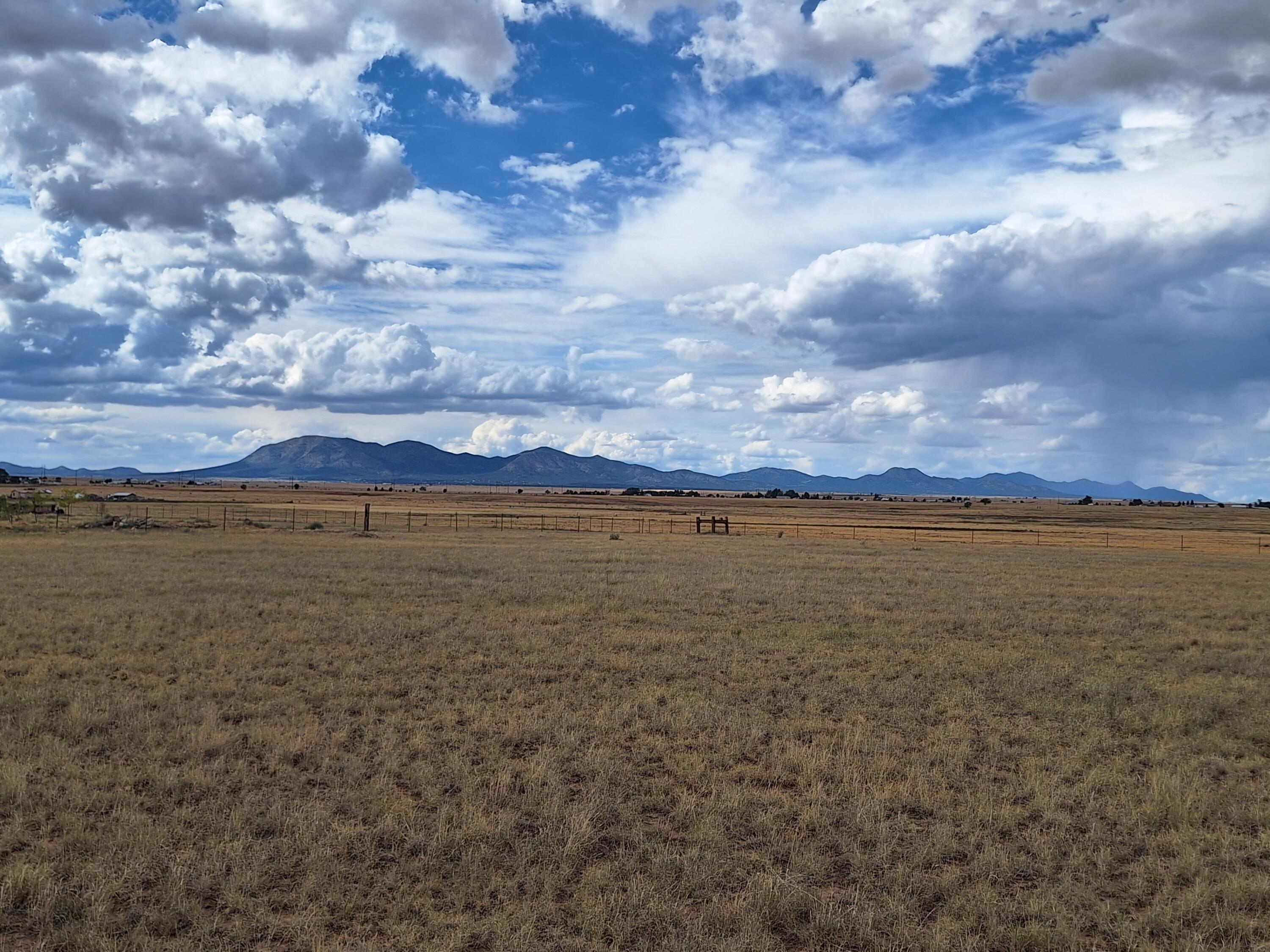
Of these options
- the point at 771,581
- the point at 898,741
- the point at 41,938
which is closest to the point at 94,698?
the point at 41,938

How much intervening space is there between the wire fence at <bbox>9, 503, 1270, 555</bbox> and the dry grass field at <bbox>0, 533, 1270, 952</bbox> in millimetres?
41731

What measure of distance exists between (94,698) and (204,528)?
49652 millimetres

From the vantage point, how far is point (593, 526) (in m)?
80.9

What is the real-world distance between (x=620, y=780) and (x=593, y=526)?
70.5 metres

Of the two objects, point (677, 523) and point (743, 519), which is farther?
point (743, 519)

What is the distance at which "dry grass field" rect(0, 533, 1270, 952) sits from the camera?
23.5ft

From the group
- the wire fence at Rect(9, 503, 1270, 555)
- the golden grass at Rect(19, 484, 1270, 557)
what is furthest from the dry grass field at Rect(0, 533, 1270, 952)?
the golden grass at Rect(19, 484, 1270, 557)

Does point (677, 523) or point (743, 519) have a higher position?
point (677, 523)

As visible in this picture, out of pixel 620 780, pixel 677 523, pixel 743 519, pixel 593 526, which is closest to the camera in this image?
pixel 620 780

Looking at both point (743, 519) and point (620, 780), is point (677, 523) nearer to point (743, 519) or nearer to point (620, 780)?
point (743, 519)

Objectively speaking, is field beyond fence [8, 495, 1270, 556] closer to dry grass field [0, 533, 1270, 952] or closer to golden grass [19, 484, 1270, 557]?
golden grass [19, 484, 1270, 557]

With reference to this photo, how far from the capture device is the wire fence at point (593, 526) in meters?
62.8

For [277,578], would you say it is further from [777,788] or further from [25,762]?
[777,788]

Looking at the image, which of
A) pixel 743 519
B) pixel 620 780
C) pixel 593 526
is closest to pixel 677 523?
pixel 593 526
